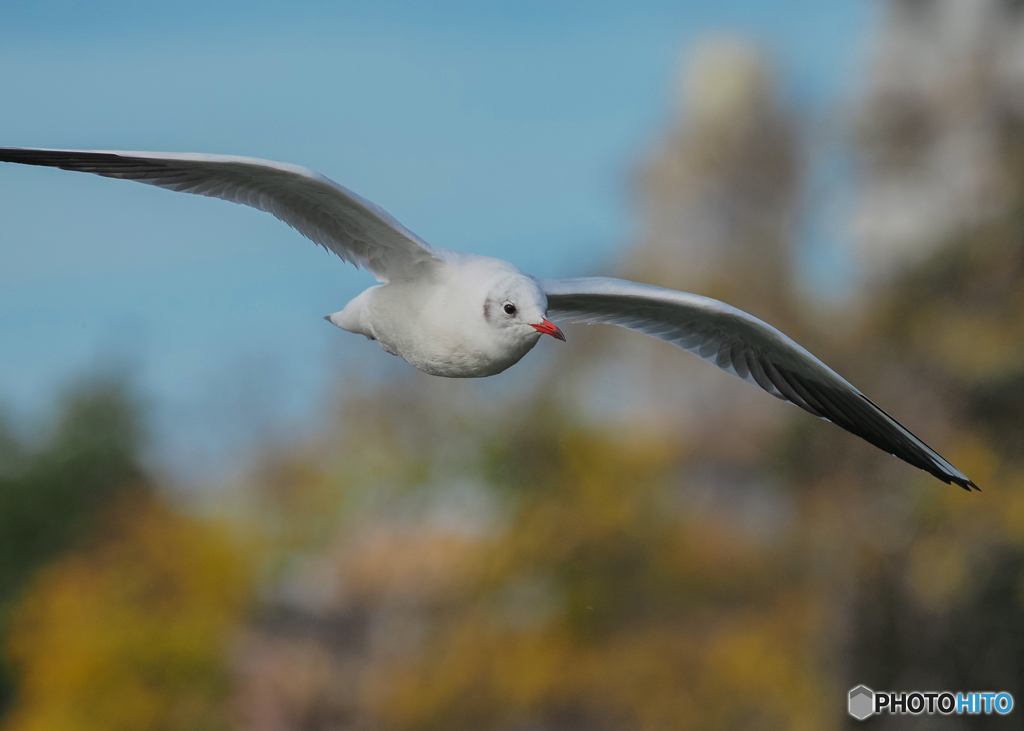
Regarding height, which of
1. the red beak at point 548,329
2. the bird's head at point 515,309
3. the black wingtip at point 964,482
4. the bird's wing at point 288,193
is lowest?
the black wingtip at point 964,482

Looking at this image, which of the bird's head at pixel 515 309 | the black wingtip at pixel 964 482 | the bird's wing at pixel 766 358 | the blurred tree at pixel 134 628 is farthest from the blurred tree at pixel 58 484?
the bird's head at pixel 515 309

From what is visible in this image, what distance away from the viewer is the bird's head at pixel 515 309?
4090 millimetres

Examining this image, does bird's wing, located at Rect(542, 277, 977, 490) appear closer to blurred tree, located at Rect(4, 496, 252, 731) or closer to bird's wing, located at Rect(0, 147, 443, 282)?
bird's wing, located at Rect(0, 147, 443, 282)

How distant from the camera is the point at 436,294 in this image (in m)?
4.34

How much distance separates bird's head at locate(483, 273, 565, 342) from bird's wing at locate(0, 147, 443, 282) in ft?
1.29

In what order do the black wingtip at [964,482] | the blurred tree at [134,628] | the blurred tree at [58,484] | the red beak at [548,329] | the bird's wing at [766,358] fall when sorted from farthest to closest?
the blurred tree at [58,484] < the blurred tree at [134,628] < the bird's wing at [766,358] < the black wingtip at [964,482] < the red beak at [548,329]

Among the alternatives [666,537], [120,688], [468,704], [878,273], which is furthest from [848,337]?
[120,688]

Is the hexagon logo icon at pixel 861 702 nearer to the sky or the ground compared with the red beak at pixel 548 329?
nearer to the ground

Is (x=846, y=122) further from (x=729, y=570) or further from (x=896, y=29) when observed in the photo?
(x=896, y=29)

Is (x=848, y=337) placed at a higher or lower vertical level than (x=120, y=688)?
higher

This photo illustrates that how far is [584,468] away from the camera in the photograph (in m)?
29.3

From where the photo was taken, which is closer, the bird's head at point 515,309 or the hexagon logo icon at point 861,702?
the bird's head at point 515,309

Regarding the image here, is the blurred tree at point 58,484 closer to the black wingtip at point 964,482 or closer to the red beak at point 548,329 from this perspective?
the black wingtip at point 964,482

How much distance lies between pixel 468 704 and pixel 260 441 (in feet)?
32.2
